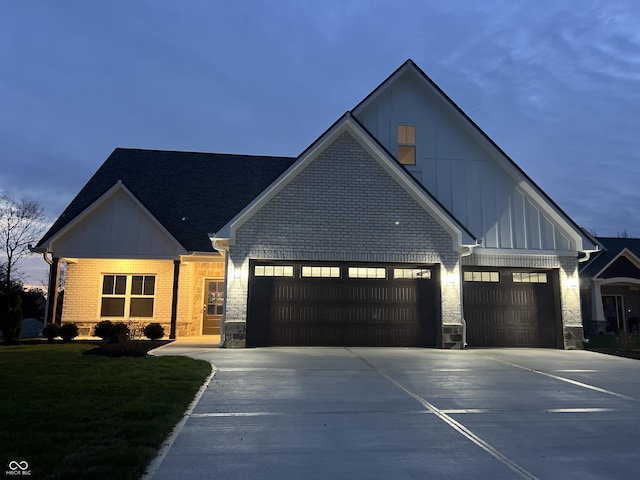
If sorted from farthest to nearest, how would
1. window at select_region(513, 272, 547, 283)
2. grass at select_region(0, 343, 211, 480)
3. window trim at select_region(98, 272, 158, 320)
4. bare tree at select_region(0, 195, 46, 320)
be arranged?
bare tree at select_region(0, 195, 46, 320) → window trim at select_region(98, 272, 158, 320) → window at select_region(513, 272, 547, 283) → grass at select_region(0, 343, 211, 480)

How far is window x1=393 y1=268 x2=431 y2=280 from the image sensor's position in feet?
45.1

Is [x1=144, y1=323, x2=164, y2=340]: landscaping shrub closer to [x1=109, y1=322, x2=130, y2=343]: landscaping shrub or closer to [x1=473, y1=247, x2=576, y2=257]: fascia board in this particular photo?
[x1=109, y1=322, x2=130, y2=343]: landscaping shrub

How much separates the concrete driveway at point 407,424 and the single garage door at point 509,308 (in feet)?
14.8

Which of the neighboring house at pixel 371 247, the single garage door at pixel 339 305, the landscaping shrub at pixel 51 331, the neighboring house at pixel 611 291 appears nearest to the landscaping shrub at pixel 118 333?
the neighboring house at pixel 371 247

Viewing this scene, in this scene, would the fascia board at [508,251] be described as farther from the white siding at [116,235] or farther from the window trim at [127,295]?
the window trim at [127,295]

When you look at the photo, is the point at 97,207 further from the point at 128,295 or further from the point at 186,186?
the point at 186,186

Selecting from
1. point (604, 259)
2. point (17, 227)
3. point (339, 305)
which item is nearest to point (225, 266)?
point (339, 305)

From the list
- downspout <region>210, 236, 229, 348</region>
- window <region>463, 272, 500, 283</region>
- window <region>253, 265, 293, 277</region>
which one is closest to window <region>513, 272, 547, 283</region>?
window <region>463, 272, 500, 283</region>

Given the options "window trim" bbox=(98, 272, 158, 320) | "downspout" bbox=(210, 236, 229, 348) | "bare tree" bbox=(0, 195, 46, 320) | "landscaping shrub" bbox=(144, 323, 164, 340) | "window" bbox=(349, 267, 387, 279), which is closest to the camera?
"downspout" bbox=(210, 236, 229, 348)

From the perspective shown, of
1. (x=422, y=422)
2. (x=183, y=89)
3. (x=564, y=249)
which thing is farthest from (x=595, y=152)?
(x=422, y=422)

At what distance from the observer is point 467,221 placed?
1482 centimetres

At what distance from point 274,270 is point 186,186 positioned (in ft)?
25.3

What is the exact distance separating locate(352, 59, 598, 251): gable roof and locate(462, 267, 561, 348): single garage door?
157 centimetres

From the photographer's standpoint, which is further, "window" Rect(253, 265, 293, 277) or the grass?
"window" Rect(253, 265, 293, 277)
